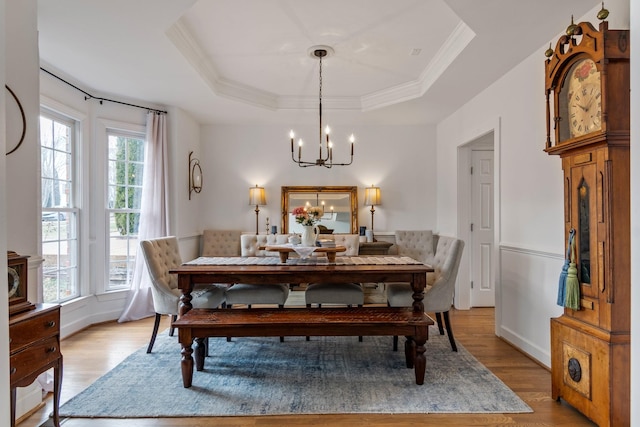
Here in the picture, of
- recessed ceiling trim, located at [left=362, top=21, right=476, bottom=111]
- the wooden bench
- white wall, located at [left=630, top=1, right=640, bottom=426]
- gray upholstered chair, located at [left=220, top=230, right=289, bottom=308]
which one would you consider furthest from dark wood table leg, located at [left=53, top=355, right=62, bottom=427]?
recessed ceiling trim, located at [left=362, top=21, right=476, bottom=111]

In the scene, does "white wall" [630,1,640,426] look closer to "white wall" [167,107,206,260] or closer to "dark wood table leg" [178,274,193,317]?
"dark wood table leg" [178,274,193,317]

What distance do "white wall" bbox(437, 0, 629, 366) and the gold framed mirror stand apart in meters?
2.22

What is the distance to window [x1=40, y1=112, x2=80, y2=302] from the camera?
3.49m

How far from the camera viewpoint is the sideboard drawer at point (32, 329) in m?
1.71

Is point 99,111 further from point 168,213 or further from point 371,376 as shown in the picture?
point 371,376

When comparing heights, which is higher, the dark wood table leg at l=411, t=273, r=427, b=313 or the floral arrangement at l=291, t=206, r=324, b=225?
the floral arrangement at l=291, t=206, r=324, b=225

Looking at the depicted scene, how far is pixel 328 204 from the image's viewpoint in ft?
18.5

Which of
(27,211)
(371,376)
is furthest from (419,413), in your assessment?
(27,211)

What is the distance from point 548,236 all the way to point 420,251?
2.35m

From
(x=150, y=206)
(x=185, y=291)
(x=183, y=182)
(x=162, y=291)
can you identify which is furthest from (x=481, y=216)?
(x=150, y=206)

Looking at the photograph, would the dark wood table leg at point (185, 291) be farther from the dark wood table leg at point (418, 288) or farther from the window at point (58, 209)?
the dark wood table leg at point (418, 288)

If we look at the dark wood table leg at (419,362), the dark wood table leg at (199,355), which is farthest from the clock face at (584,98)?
the dark wood table leg at (199,355)

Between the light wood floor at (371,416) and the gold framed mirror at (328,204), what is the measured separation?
2.08 m

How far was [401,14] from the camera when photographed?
2850 millimetres
